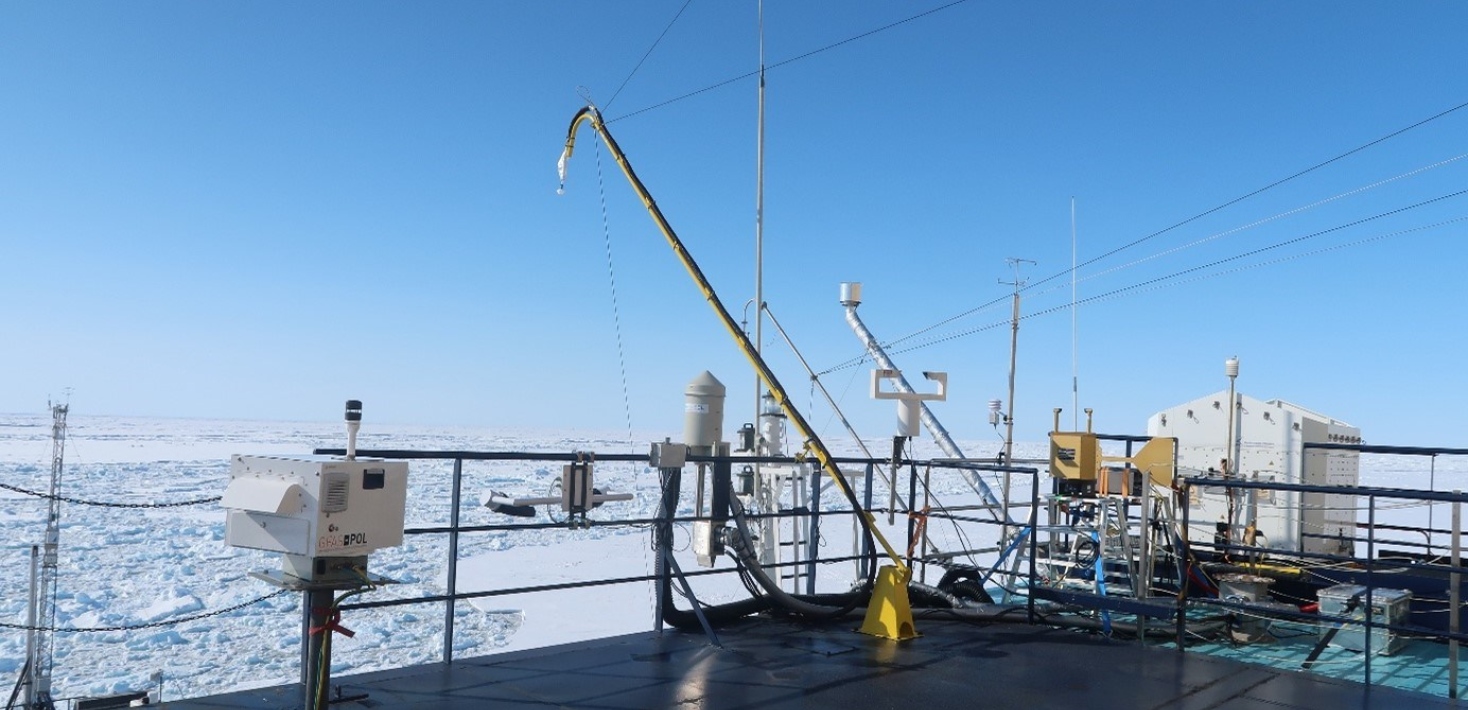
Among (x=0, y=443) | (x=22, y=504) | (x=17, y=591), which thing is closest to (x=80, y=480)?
(x=22, y=504)

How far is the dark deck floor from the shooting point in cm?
452

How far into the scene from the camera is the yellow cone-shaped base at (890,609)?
6215 mm

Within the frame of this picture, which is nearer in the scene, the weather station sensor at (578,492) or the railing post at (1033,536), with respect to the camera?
the weather station sensor at (578,492)

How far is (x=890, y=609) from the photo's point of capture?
6254mm

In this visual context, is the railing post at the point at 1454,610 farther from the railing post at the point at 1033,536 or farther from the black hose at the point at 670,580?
the black hose at the point at 670,580

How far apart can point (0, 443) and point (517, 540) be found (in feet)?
158

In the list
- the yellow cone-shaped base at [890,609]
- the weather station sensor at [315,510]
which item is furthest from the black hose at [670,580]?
the weather station sensor at [315,510]

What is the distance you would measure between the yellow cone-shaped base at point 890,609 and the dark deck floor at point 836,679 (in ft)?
0.35

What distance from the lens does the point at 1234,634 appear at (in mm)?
7176

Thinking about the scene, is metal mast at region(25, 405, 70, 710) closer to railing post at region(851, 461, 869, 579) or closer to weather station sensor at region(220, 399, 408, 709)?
weather station sensor at region(220, 399, 408, 709)

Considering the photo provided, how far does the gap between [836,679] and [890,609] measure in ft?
4.16

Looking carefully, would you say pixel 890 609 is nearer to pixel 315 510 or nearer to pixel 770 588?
pixel 770 588

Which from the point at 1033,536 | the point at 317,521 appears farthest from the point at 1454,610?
the point at 317,521

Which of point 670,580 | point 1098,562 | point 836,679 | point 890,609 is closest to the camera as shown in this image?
point 836,679
